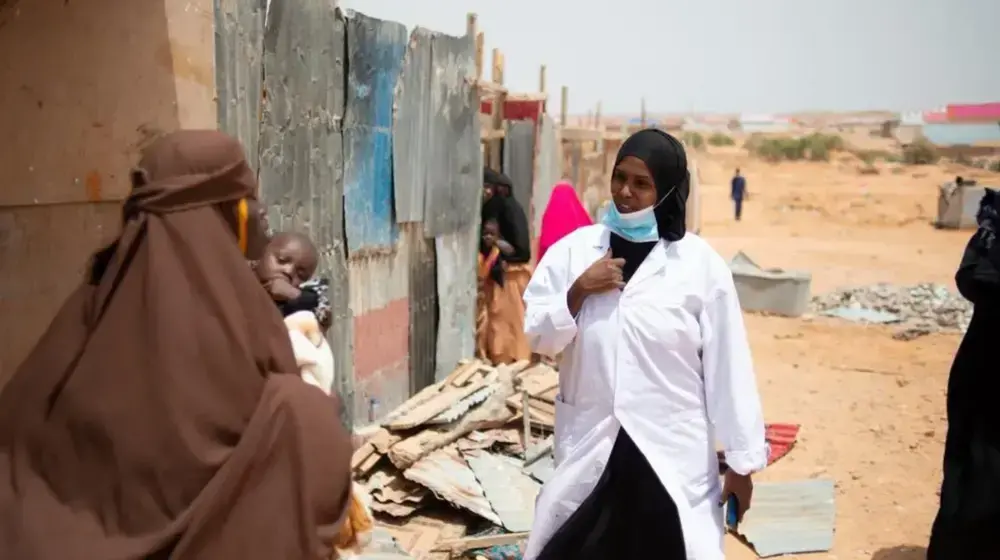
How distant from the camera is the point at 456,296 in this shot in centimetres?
688

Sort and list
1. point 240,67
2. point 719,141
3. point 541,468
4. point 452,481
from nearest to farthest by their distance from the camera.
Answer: point 240,67, point 452,481, point 541,468, point 719,141

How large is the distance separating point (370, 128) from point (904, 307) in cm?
934

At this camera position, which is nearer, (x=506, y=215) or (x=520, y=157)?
(x=506, y=215)

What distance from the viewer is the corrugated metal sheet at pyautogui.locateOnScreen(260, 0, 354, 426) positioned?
4375 mm

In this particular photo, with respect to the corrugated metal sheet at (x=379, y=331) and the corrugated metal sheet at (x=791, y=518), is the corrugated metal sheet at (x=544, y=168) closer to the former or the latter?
the corrugated metal sheet at (x=379, y=331)

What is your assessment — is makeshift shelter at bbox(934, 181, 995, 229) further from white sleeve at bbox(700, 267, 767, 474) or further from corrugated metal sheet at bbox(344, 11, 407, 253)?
white sleeve at bbox(700, 267, 767, 474)

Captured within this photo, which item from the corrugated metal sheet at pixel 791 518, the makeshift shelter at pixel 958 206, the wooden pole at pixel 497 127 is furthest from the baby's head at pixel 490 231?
the makeshift shelter at pixel 958 206

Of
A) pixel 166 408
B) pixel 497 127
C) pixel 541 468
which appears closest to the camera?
pixel 166 408

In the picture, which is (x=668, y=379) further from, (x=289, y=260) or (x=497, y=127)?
(x=497, y=127)

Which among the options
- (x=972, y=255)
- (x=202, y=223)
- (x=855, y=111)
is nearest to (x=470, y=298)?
(x=972, y=255)

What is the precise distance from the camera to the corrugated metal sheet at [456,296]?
21.8ft

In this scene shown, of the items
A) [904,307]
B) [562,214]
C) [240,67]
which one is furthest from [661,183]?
[904,307]

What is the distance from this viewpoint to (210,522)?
5.96 feet

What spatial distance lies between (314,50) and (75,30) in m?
1.64
